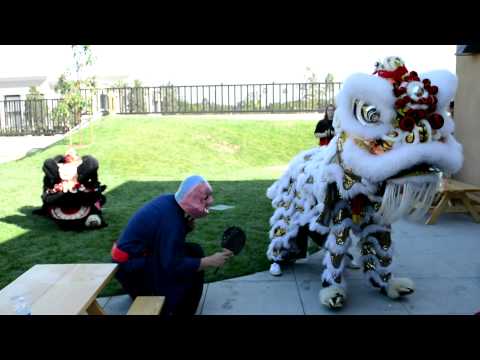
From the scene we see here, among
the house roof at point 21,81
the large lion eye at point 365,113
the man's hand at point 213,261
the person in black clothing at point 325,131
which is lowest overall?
the man's hand at point 213,261

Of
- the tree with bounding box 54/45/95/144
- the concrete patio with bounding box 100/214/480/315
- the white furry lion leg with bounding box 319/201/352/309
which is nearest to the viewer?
the white furry lion leg with bounding box 319/201/352/309

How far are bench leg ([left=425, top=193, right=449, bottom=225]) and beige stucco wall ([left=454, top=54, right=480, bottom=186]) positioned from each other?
4.01 feet

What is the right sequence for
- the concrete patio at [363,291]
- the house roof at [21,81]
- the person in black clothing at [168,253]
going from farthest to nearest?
the house roof at [21,81], the concrete patio at [363,291], the person in black clothing at [168,253]

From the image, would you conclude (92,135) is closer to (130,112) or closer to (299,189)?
(130,112)

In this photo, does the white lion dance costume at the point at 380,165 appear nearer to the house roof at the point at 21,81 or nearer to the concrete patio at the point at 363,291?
the concrete patio at the point at 363,291

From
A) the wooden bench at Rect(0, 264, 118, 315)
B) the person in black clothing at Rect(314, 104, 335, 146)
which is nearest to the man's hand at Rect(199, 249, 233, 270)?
the wooden bench at Rect(0, 264, 118, 315)

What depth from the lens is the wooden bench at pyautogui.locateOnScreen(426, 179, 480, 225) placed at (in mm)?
6730

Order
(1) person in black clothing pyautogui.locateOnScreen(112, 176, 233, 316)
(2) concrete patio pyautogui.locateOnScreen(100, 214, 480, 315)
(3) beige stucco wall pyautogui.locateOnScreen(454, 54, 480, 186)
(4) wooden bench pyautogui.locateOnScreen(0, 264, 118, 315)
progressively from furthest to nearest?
(3) beige stucco wall pyautogui.locateOnScreen(454, 54, 480, 186)
(2) concrete patio pyautogui.locateOnScreen(100, 214, 480, 315)
(1) person in black clothing pyautogui.locateOnScreen(112, 176, 233, 316)
(4) wooden bench pyautogui.locateOnScreen(0, 264, 118, 315)

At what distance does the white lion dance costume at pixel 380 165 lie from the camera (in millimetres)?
3100

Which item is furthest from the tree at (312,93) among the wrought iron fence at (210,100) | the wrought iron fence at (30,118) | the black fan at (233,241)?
the black fan at (233,241)

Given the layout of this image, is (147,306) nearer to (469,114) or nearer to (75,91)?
(469,114)

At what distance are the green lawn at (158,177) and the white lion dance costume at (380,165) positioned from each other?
130 cm

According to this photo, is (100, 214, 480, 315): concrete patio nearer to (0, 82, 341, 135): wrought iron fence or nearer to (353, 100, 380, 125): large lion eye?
A: (353, 100, 380, 125): large lion eye
